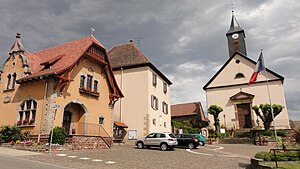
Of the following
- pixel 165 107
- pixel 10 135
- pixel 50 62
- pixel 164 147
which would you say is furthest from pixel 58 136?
pixel 165 107

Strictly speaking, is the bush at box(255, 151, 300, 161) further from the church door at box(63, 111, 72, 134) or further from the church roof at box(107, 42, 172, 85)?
the church roof at box(107, 42, 172, 85)

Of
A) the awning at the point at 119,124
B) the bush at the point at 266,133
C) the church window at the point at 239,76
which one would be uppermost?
the church window at the point at 239,76

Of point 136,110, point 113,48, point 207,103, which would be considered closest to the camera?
point 136,110

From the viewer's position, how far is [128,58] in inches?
1260

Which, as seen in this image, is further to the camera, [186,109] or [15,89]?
[186,109]

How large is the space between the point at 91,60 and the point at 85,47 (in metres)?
1.64

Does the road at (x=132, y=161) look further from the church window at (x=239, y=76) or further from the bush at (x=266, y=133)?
the church window at (x=239, y=76)

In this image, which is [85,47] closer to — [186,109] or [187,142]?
[187,142]

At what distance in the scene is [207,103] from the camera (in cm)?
4141

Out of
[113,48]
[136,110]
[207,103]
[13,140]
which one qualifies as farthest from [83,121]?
[207,103]

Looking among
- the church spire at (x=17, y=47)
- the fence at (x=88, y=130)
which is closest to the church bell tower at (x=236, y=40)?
the fence at (x=88, y=130)

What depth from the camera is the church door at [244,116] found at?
37750mm

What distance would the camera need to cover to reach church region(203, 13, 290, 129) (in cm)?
3638

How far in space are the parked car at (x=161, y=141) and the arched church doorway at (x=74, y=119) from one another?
550cm
